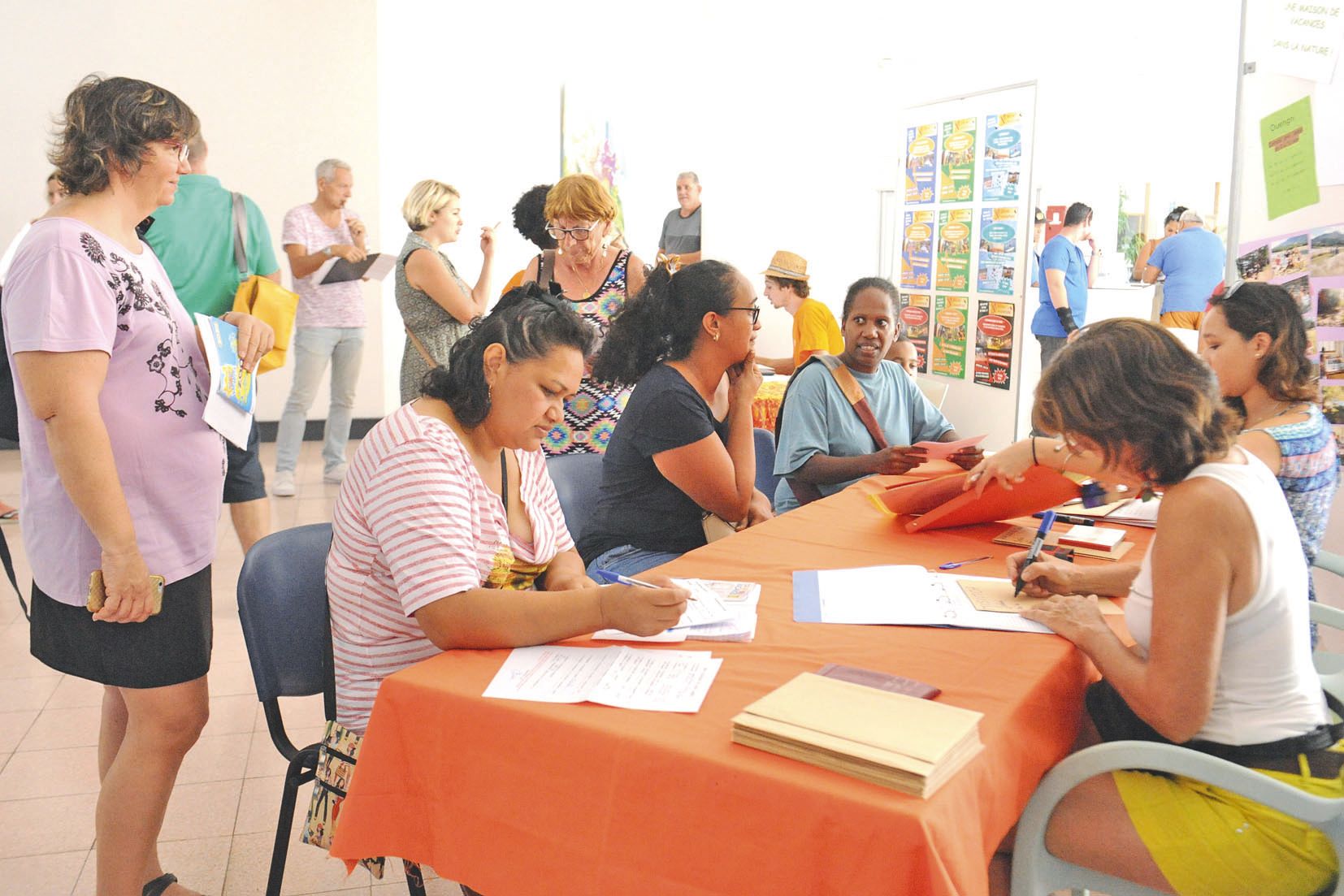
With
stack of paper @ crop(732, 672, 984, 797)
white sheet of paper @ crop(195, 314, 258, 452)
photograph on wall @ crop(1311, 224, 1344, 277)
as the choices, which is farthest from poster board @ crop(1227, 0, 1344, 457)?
white sheet of paper @ crop(195, 314, 258, 452)

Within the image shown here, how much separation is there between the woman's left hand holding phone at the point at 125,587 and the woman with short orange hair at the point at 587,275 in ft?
5.56

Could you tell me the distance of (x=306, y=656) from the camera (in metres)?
1.88

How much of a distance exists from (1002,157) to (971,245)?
0.59m

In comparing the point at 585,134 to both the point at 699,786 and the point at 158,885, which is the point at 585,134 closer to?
the point at 158,885

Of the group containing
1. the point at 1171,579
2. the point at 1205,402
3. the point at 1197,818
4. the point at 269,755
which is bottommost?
the point at 269,755

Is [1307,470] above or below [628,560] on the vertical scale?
above

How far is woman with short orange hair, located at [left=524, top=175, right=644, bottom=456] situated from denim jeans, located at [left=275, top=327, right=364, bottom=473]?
8.98 ft

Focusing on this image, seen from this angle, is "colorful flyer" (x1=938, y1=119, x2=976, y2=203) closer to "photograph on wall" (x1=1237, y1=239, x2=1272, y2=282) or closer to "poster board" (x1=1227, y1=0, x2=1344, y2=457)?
"poster board" (x1=1227, y1=0, x2=1344, y2=457)

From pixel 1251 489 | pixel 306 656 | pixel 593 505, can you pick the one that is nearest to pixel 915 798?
pixel 1251 489

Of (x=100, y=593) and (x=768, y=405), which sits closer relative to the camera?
(x=100, y=593)

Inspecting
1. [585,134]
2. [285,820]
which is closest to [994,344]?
[585,134]

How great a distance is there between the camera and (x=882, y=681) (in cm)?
136

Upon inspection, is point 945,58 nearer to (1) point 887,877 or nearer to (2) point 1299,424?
(2) point 1299,424

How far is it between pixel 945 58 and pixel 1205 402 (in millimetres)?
6189
